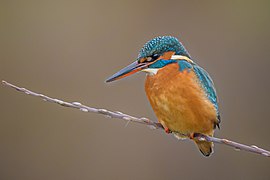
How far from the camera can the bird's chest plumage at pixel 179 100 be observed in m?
1.85

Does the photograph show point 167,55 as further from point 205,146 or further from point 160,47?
point 205,146

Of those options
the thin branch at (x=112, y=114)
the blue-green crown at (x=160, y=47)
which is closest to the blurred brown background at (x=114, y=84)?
the blue-green crown at (x=160, y=47)

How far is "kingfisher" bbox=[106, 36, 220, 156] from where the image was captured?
1852mm

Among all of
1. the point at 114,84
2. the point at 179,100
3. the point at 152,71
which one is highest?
the point at 152,71

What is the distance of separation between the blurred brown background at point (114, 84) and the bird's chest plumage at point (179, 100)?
1.67m

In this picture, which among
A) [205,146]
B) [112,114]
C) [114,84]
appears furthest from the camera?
[114,84]

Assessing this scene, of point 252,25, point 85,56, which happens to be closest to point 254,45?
point 252,25

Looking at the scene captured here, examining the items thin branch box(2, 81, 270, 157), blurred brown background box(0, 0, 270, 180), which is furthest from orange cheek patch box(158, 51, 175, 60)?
blurred brown background box(0, 0, 270, 180)

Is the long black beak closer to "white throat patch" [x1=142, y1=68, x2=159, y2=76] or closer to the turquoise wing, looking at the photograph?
"white throat patch" [x1=142, y1=68, x2=159, y2=76]

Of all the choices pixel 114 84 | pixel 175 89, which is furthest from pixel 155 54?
pixel 114 84

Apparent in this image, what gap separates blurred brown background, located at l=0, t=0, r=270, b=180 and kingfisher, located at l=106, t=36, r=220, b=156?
1.66 meters

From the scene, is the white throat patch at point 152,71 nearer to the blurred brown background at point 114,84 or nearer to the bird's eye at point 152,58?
the bird's eye at point 152,58

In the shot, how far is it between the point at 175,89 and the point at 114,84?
1.82 metres

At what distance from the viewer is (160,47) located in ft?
6.13
